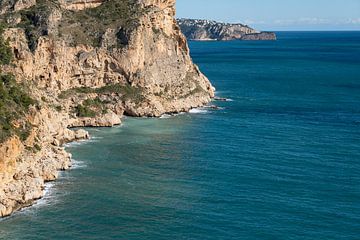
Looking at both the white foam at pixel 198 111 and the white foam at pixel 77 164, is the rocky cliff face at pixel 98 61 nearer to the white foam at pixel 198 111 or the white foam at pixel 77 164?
the white foam at pixel 198 111

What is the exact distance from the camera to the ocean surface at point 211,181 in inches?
2211

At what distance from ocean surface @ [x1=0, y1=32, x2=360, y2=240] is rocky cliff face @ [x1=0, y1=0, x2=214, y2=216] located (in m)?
4.50

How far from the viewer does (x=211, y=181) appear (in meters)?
69.9

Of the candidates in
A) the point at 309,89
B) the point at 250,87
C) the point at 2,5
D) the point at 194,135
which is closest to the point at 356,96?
the point at 309,89

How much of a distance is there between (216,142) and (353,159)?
778 inches

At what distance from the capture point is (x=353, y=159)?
261ft

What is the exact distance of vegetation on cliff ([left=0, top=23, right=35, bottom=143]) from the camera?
6694 centimetres

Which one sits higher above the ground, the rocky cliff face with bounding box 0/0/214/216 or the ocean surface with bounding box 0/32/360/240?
the rocky cliff face with bounding box 0/0/214/216

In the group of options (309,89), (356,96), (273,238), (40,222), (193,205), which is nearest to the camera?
(273,238)

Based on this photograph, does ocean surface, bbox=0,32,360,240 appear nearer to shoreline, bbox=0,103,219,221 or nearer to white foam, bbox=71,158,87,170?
white foam, bbox=71,158,87,170

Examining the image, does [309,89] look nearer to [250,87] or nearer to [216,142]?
[250,87]

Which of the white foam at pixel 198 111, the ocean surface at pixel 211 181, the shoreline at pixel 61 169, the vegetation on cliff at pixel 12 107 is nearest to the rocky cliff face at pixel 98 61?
the shoreline at pixel 61 169

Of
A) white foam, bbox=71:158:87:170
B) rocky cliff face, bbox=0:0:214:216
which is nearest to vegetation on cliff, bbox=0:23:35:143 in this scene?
rocky cliff face, bbox=0:0:214:216

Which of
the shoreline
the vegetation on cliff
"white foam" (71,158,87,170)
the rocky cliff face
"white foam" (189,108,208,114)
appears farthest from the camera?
"white foam" (189,108,208,114)
